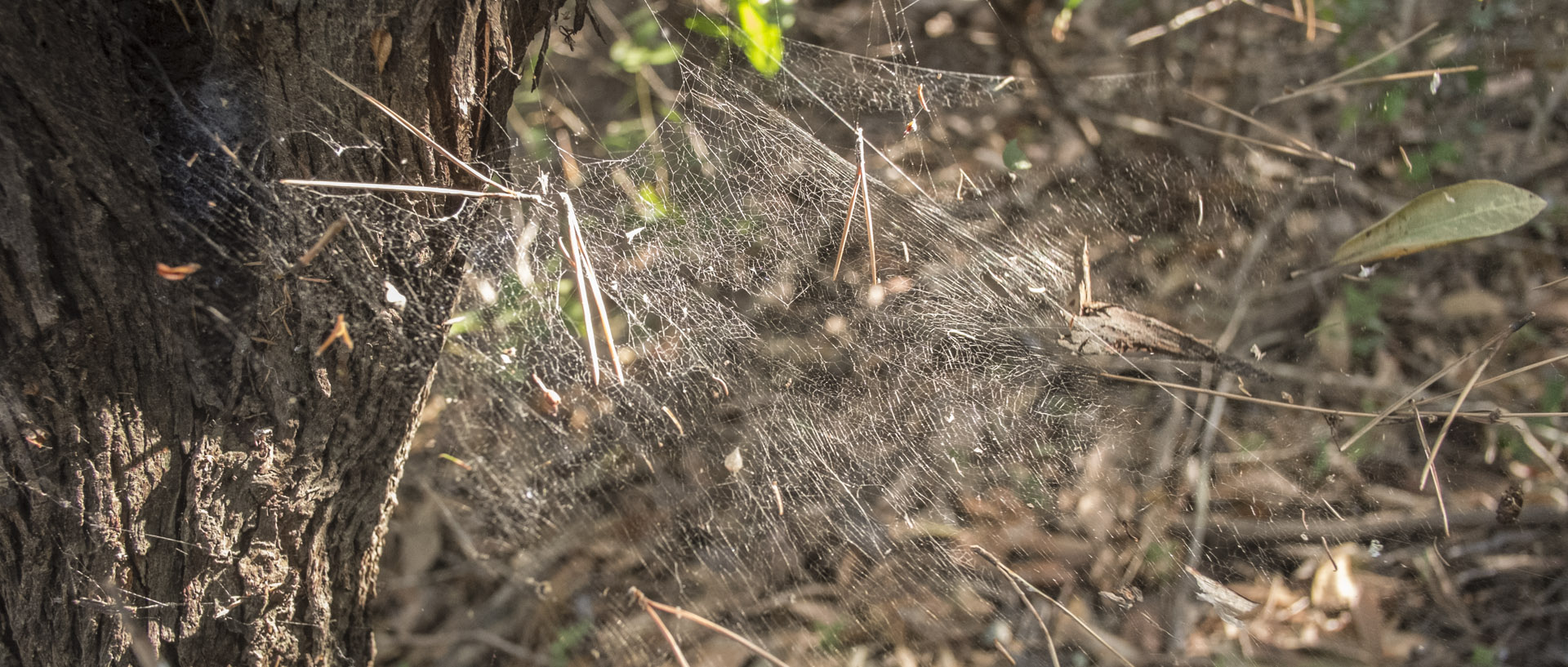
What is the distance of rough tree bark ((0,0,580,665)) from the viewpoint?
0.83 meters

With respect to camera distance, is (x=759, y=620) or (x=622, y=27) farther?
(x=622, y=27)

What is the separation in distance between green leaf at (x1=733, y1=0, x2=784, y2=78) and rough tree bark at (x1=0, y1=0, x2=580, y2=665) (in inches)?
23.7

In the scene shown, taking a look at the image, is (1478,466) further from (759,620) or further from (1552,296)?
(759,620)

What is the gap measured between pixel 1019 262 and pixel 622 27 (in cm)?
152

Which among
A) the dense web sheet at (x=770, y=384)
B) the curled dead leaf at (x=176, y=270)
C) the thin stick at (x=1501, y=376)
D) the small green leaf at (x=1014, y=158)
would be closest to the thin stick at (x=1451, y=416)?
the thin stick at (x=1501, y=376)

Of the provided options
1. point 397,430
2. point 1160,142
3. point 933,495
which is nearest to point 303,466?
point 397,430

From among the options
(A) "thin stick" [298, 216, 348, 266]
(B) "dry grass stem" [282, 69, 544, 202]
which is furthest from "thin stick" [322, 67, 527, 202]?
(A) "thin stick" [298, 216, 348, 266]

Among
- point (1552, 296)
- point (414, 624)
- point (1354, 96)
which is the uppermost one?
point (414, 624)

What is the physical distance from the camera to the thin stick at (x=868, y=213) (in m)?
1.19

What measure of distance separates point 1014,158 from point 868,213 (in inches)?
39.9

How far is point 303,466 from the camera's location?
41.9 inches

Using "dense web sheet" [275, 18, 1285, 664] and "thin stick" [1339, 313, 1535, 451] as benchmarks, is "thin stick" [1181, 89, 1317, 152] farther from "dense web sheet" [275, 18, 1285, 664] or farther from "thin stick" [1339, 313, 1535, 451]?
"thin stick" [1339, 313, 1535, 451]

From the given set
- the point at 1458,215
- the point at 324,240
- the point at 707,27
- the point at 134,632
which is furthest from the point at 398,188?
the point at 1458,215

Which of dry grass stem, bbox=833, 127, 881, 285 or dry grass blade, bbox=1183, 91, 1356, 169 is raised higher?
dry grass stem, bbox=833, 127, 881, 285
